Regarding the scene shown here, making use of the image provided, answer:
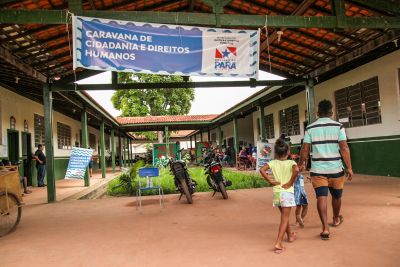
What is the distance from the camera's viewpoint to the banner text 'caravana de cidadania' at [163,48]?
5664 millimetres

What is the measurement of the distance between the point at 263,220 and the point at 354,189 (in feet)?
12.6

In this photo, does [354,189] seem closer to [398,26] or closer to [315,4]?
[398,26]

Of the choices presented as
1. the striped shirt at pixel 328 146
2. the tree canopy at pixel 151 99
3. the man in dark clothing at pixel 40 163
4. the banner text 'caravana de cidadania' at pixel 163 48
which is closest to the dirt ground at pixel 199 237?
the striped shirt at pixel 328 146

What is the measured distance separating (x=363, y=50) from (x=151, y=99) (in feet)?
88.4

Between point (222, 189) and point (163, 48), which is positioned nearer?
point (163, 48)

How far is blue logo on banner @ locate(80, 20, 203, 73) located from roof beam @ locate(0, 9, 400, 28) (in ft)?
0.55

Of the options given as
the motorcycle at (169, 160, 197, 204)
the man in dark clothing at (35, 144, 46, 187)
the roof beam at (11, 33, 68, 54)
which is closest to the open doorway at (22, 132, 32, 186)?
the man in dark clothing at (35, 144, 46, 187)

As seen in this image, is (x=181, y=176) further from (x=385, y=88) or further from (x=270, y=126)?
(x=270, y=126)

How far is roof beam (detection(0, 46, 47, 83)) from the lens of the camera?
7.26 m

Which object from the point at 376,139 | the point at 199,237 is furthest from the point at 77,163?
the point at 376,139

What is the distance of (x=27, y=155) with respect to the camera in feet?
43.1

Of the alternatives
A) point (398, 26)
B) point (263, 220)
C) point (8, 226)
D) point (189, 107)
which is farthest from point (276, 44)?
point (189, 107)

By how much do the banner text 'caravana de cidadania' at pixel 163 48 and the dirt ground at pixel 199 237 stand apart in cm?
248

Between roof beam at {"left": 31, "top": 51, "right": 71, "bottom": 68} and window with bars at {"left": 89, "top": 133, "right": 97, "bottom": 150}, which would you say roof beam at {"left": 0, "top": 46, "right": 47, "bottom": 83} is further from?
window with bars at {"left": 89, "top": 133, "right": 97, "bottom": 150}
